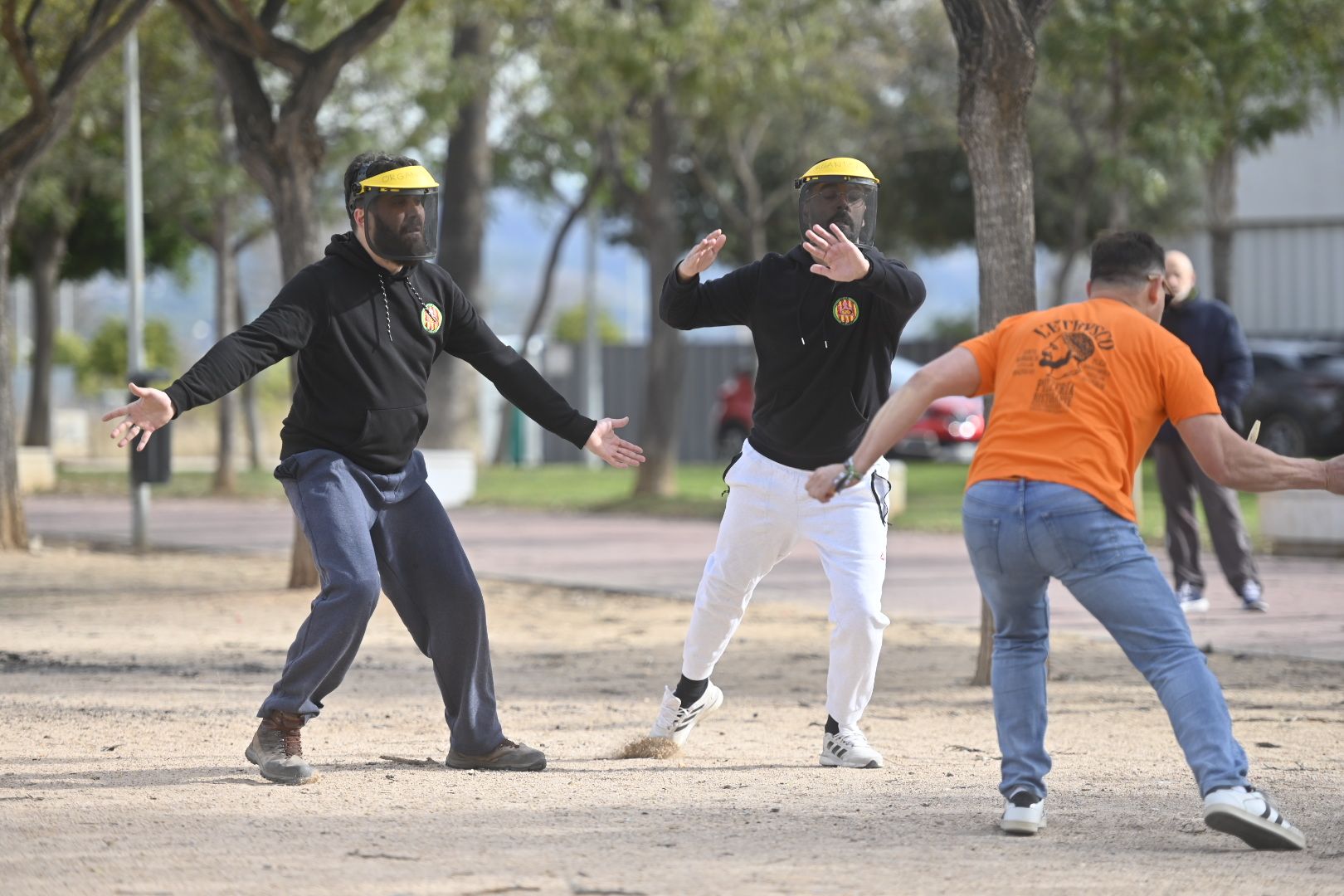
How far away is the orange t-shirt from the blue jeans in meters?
0.06

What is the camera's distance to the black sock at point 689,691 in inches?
257

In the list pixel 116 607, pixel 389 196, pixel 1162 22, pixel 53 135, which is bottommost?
pixel 116 607

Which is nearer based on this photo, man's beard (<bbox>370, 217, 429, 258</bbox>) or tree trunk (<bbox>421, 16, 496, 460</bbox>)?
man's beard (<bbox>370, 217, 429, 258</bbox>)

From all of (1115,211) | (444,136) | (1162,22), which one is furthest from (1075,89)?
(444,136)

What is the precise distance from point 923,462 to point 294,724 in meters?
24.1

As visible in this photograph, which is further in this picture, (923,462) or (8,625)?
(923,462)

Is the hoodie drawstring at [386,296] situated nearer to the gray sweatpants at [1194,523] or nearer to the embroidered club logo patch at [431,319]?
the embroidered club logo patch at [431,319]

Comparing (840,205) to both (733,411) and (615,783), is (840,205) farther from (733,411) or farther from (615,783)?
(733,411)

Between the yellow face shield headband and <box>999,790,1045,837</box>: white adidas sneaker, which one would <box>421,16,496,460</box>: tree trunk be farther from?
<box>999,790,1045,837</box>: white adidas sneaker

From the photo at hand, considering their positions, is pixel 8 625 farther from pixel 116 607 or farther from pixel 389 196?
pixel 389 196

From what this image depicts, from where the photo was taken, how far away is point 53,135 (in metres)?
14.6

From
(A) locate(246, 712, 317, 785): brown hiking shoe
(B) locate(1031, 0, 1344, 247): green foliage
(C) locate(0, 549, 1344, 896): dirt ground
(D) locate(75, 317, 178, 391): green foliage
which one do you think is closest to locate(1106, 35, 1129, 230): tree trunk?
(B) locate(1031, 0, 1344, 247): green foliage

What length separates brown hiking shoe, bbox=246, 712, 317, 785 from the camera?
230 inches

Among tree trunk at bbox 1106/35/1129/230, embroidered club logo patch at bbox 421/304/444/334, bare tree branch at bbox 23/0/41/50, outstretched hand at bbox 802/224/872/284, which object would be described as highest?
tree trunk at bbox 1106/35/1129/230
